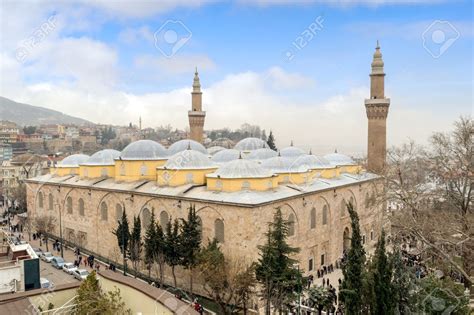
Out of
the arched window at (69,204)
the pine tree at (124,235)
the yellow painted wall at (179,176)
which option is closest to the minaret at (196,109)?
the arched window at (69,204)

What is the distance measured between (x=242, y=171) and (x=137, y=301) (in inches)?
478

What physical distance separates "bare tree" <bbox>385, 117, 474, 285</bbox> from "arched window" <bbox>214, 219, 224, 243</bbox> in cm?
825

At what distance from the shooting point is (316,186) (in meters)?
26.4

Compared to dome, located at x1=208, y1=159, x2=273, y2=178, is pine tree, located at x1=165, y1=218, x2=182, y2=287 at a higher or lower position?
lower

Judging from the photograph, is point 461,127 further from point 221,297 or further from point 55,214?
point 55,214

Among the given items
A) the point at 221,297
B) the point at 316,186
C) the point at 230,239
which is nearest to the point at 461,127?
the point at 316,186

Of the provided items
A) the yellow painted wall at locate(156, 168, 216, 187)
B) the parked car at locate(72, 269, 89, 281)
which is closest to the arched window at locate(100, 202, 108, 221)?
the parked car at locate(72, 269, 89, 281)

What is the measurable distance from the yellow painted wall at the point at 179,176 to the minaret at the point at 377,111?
16.6 m

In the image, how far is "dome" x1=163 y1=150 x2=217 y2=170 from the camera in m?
25.1

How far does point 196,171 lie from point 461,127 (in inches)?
553

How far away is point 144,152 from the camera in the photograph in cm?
2773

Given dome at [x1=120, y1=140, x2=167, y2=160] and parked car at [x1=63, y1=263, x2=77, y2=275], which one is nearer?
parked car at [x1=63, y1=263, x2=77, y2=275]

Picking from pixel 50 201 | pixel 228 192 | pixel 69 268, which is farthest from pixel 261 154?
pixel 50 201

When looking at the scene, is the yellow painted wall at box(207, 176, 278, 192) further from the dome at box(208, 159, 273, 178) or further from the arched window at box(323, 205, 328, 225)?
the arched window at box(323, 205, 328, 225)
